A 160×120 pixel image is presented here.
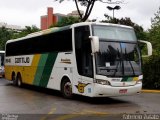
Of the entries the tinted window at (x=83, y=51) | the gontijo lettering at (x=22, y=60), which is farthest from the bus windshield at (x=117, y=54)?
the gontijo lettering at (x=22, y=60)

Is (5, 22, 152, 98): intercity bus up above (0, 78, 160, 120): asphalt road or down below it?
above

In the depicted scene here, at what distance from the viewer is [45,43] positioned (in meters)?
19.9

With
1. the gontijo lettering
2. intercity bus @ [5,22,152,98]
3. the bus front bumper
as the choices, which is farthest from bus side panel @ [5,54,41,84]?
the bus front bumper

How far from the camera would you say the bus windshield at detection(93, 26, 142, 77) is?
592 inches

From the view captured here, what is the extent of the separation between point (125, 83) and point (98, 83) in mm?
1136

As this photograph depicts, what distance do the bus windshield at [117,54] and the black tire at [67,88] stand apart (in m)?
2.53

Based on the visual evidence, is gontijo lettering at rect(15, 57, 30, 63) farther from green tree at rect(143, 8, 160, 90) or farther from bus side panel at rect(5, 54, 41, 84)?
green tree at rect(143, 8, 160, 90)

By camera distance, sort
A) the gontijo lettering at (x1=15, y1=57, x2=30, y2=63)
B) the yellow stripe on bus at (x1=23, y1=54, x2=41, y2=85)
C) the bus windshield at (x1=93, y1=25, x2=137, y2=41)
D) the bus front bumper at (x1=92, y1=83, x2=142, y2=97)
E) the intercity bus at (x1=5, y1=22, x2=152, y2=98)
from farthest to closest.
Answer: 1. the gontijo lettering at (x1=15, y1=57, x2=30, y2=63)
2. the yellow stripe on bus at (x1=23, y1=54, x2=41, y2=85)
3. the bus windshield at (x1=93, y1=25, x2=137, y2=41)
4. the intercity bus at (x1=5, y1=22, x2=152, y2=98)
5. the bus front bumper at (x1=92, y1=83, x2=142, y2=97)

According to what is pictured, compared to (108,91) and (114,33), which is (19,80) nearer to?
(114,33)

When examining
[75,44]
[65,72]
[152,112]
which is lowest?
[152,112]

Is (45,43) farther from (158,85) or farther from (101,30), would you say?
(158,85)

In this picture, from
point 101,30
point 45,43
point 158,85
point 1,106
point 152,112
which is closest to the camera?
point 152,112

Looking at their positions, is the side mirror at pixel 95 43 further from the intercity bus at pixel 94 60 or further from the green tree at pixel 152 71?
the green tree at pixel 152 71

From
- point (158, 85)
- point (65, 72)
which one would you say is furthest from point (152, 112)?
point (158, 85)
